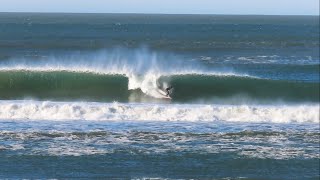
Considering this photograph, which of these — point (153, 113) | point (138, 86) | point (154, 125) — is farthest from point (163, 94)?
point (154, 125)

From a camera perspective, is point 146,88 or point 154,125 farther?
point 146,88

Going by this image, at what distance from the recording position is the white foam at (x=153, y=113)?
16.8m

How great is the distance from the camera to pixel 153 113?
56.0 feet

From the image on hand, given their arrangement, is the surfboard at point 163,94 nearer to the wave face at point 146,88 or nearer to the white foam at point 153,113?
the wave face at point 146,88

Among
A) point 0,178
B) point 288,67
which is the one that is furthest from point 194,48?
point 0,178

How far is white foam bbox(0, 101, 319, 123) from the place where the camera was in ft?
55.0

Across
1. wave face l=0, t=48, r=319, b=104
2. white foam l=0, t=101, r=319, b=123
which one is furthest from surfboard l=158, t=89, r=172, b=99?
white foam l=0, t=101, r=319, b=123

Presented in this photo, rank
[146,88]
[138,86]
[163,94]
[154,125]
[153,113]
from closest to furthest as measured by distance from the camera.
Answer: [154,125] < [153,113] < [163,94] < [146,88] < [138,86]

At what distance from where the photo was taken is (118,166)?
12008mm

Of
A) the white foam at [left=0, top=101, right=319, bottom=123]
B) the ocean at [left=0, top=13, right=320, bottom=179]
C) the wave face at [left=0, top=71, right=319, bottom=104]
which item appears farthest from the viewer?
the wave face at [left=0, top=71, right=319, bottom=104]

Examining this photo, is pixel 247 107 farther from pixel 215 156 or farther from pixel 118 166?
pixel 118 166

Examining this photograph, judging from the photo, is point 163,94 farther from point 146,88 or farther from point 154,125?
point 154,125

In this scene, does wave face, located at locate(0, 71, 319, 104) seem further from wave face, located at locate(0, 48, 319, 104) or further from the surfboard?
the surfboard

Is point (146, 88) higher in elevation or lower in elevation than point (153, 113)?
higher
